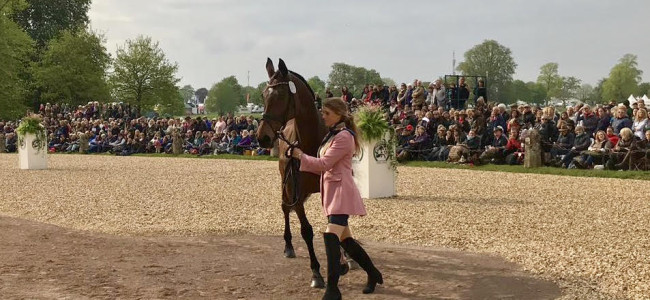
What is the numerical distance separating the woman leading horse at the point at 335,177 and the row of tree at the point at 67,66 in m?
45.1

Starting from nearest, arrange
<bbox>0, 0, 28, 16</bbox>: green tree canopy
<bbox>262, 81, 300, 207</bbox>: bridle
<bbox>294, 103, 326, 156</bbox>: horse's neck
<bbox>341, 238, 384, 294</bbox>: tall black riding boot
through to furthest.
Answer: <bbox>341, 238, 384, 294</bbox>: tall black riding boot, <bbox>262, 81, 300, 207</bbox>: bridle, <bbox>294, 103, 326, 156</bbox>: horse's neck, <bbox>0, 0, 28, 16</bbox>: green tree canopy

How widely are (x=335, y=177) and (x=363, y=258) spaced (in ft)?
2.75

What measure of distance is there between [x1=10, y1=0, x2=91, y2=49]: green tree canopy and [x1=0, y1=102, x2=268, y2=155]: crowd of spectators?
17654 mm

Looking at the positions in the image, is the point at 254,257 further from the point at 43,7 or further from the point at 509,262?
the point at 43,7

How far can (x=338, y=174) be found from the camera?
18.4 feet

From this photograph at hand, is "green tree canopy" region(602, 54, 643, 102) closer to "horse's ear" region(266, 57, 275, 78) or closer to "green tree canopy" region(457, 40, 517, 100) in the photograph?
"green tree canopy" region(457, 40, 517, 100)

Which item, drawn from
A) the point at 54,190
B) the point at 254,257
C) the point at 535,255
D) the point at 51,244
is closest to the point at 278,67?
the point at 254,257

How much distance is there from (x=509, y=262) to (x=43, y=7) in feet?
201

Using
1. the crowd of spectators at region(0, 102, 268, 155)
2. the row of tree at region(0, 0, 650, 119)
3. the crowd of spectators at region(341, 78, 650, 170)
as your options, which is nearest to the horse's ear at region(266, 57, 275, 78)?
the crowd of spectators at region(341, 78, 650, 170)

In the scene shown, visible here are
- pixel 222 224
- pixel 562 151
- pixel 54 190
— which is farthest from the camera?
pixel 562 151

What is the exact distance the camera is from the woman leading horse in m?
5.53

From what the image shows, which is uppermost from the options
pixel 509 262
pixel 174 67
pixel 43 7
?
pixel 43 7

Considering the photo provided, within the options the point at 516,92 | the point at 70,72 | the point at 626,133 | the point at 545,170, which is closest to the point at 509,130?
the point at 545,170

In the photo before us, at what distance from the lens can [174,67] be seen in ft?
193
